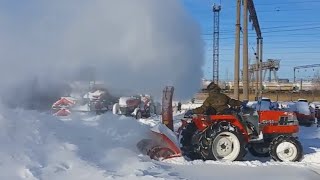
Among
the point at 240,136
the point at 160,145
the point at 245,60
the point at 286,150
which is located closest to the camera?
the point at 160,145

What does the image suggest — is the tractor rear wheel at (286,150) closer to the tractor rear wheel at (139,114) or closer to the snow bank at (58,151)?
the snow bank at (58,151)

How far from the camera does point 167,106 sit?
12.7 meters

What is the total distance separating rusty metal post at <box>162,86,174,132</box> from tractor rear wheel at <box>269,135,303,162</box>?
257cm

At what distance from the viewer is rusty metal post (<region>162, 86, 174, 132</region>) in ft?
41.3

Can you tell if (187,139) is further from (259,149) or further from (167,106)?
(259,149)

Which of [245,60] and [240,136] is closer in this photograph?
A: [240,136]

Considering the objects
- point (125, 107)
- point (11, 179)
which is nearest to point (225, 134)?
point (11, 179)

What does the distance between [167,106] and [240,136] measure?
2.13 metres

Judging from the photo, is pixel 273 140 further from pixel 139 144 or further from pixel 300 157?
pixel 139 144

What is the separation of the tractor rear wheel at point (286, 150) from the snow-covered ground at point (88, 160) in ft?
0.83

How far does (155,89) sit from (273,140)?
3499mm

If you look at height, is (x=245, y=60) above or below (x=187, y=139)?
above

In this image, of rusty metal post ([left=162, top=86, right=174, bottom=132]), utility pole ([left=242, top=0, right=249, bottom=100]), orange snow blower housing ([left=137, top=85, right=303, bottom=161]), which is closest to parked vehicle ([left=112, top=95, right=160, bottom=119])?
utility pole ([left=242, top=0, right=249, bottom=100])

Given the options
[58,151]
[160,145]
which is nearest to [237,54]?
[160,145]
